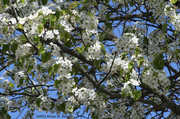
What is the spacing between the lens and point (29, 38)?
3102 millimetres

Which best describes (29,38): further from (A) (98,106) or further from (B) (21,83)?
(A) (98,106)

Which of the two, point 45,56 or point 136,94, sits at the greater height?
point 45,56

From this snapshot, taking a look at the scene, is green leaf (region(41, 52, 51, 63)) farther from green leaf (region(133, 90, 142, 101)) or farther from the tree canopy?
green leaf (region(133, 90, 142, 101))

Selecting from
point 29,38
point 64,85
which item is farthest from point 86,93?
point 29,38

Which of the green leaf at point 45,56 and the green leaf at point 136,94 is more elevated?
the green leaf at point 45,56

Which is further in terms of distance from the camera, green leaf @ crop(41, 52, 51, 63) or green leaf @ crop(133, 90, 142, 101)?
green leaf @ crop(133, 90, 142, 101)

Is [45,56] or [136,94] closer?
[45,56]

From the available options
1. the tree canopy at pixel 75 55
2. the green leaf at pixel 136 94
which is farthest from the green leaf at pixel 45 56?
the green leaf at pixel 136 94

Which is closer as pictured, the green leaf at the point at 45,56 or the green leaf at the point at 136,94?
the green leaf at the point at 45,56

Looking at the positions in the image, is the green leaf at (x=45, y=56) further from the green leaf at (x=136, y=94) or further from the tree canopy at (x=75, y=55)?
the green leaf at (x=136, y=94)

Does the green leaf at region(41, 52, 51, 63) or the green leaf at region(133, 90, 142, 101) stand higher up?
the green leaf at region(41, 52, 51, 63)

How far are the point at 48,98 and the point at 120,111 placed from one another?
1158 mm

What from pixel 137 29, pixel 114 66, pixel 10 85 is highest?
pixel 137 29

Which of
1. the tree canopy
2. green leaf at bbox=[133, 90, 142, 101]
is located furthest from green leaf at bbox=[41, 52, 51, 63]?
green leaf at bbox=[133, 90, 142, 101]
